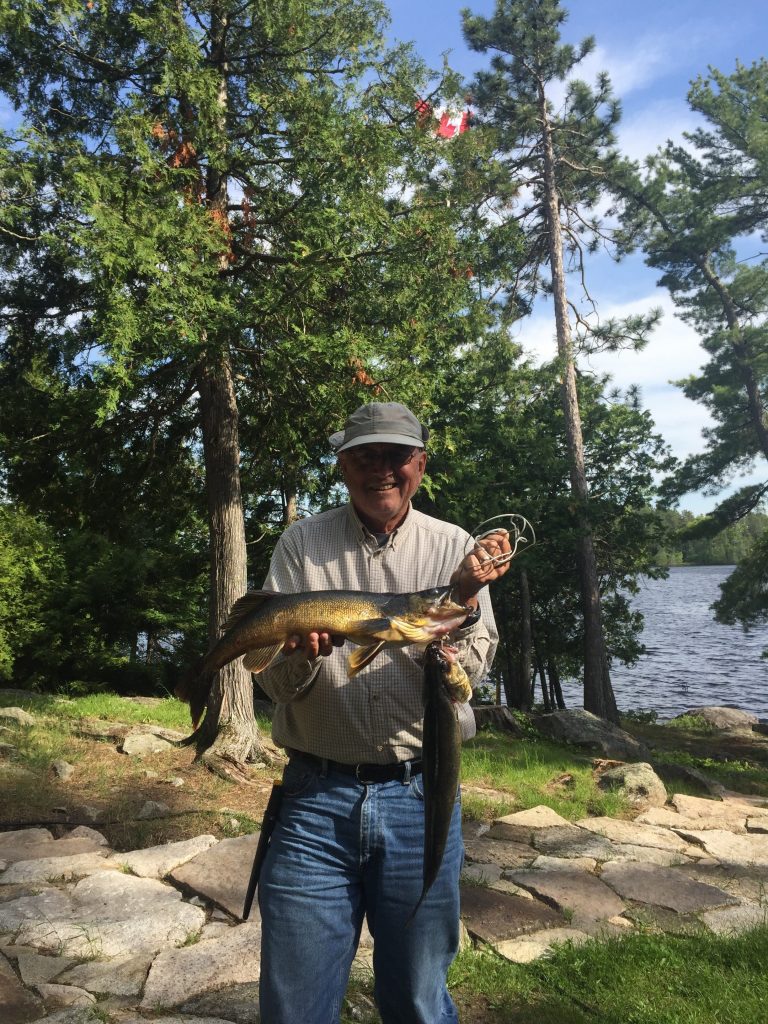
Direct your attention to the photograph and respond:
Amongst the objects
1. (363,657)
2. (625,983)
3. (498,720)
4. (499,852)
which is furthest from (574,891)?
(498,720)

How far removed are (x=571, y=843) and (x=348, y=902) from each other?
486 centimetres

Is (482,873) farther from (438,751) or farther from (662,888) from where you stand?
(438,751)

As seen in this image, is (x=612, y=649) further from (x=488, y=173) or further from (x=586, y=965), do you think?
(x=586, y=965)

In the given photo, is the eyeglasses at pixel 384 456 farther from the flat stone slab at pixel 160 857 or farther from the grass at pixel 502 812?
the flat stone slab at pixel 160 857

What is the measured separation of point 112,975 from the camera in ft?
12.6

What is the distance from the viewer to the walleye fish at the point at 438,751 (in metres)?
2.25

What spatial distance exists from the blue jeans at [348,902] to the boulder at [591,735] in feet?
35.7

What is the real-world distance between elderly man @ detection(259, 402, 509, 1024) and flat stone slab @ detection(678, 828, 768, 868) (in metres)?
4.99

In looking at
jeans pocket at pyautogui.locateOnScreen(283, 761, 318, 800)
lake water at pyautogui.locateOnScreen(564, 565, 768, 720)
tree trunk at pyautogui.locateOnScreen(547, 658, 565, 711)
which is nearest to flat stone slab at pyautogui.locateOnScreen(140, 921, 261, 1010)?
jeans pocket at pyautogui.locateOnScreen(283, 761, 318, 800)

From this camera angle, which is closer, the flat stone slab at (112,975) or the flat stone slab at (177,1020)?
the flat stone slab at (177,1020)

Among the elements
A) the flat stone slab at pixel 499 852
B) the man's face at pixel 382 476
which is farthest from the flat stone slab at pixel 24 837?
the man's face at pixel 382 476

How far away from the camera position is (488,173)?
1792cm

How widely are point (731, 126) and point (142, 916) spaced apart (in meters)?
24.5

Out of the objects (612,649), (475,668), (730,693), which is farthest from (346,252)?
(730,693)
